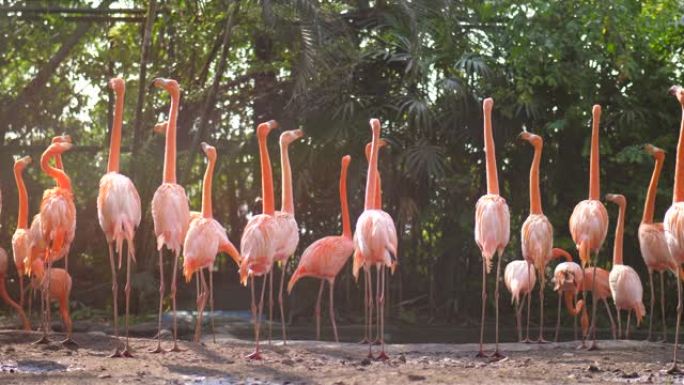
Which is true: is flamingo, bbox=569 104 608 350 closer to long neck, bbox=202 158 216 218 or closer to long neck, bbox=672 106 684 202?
long neck, bbox=672 106 684 202

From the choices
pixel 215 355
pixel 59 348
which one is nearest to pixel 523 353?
pixel 215 355

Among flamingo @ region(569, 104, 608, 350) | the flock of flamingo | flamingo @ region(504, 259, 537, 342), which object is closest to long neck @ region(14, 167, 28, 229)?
the flock of flamingo

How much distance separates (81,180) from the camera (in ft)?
41.7

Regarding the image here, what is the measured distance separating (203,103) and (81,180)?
208 cm

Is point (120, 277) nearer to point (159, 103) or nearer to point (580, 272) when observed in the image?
point (159, 103)

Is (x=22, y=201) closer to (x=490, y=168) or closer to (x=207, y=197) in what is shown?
(x=207, y=197)

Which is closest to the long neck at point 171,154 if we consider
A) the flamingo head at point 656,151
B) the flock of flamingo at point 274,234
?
the flock of flamingo at point 274,234

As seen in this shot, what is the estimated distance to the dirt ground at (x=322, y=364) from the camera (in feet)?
18.4

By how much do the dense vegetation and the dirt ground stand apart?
3.75m

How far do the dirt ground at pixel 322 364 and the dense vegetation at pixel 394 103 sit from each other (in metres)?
3.75

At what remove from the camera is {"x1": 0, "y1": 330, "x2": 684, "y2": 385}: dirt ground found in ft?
18.4

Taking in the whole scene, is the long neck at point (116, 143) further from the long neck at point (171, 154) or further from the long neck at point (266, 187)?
the long neck at point (266, 187)

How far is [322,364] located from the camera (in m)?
6.37

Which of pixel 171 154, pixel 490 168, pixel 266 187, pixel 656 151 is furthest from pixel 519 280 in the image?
pixel 171 154
